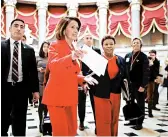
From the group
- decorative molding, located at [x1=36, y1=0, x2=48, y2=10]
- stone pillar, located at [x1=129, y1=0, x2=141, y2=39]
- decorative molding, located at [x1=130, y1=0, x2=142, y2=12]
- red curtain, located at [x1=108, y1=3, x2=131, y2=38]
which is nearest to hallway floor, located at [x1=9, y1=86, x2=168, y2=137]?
stone pillar, located at [x1=129, y1=0, x2=141, y2=39]

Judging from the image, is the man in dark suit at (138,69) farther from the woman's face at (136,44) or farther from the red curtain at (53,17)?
the red curtain at (53,17)

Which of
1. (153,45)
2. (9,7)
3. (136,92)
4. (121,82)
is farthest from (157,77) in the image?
(9,7)

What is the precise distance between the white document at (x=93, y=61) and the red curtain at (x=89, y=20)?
10.2 m

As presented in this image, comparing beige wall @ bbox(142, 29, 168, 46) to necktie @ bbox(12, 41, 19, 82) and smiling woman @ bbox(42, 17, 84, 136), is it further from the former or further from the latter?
smiling woman @ bbox(42, 17, 84, 136)

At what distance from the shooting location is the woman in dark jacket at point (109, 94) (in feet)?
8.20

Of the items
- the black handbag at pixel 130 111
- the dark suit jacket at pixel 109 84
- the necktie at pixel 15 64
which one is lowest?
the black handbag at pixel 130 111

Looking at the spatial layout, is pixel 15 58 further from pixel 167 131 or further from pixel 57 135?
pixel 167 131

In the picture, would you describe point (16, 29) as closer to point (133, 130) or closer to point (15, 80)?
point (15, 80)

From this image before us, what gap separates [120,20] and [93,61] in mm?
10553

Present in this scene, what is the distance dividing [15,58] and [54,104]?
0.79 metres

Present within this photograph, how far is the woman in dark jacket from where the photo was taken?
250 cm

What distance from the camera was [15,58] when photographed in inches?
91.4

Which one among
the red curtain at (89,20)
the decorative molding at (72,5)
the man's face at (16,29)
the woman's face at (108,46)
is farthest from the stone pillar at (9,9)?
the woman's face at (108,46)

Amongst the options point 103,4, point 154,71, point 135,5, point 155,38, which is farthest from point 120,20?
point 154,71
